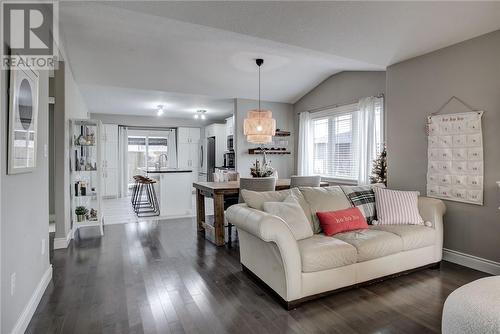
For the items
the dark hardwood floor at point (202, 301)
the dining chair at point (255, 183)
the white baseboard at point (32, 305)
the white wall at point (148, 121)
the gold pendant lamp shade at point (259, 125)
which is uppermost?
the white wall at point (148, 121)

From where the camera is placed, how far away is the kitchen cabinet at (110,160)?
828 centimetres

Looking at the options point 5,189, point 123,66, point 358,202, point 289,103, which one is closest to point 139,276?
point 5,189

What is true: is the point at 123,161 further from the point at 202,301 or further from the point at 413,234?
the point at 413,234

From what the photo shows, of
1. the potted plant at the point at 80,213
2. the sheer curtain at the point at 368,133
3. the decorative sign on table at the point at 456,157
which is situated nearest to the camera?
the decorative sign on table at the point at 456,157

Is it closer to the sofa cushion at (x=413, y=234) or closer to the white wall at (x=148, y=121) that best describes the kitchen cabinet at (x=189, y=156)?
the white wall at (x=148, y=121)

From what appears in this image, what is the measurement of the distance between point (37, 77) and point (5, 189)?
41.1 inches

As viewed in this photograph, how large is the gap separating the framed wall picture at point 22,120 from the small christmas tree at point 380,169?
420 centimetres

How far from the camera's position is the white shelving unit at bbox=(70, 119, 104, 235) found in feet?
14.4

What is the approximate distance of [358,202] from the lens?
129 inches

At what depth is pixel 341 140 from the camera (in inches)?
221

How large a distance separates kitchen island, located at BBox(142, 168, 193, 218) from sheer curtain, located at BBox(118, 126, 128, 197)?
123 inches

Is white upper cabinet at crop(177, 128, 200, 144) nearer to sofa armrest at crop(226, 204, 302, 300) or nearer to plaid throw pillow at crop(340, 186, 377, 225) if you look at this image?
plaid throw pillow at crop(340, 186, 377, 225)

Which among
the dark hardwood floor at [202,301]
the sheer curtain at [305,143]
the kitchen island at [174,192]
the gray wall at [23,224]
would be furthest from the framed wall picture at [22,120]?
the sheer curtain at [305,143]

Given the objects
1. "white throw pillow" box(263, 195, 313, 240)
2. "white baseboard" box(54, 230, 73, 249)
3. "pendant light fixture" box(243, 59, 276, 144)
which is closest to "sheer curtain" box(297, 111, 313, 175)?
"pendant light fixture" box(243, 59, 276, 144)
